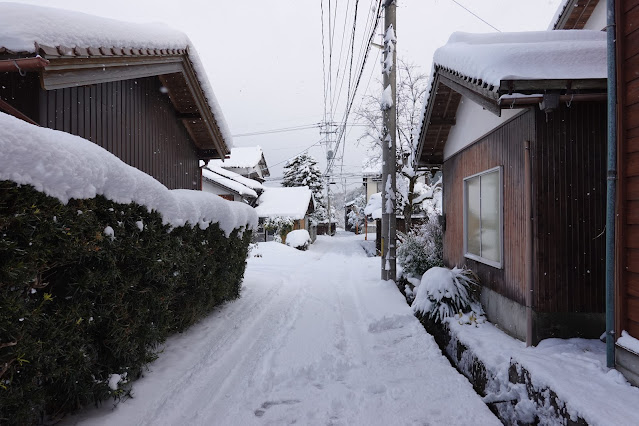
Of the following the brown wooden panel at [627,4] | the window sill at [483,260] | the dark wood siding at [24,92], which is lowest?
the window sill at [483,260]

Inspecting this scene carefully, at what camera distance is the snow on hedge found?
6.85 feet

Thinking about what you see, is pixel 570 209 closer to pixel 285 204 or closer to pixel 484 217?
pixel 484 217

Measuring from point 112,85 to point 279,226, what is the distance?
18.5 meters

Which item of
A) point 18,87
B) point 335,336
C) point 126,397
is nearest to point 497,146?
point 335,336

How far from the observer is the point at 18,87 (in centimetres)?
456

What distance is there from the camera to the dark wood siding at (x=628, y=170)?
119 inches

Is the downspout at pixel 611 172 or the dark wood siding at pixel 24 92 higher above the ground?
the dark wood siding at pixel 24 92

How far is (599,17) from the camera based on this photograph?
24.6 feet

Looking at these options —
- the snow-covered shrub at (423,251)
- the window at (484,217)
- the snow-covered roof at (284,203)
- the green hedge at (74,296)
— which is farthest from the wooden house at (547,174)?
the snow-covered roof at (284,203)

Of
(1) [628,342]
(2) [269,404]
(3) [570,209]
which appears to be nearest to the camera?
(1) [628,342]

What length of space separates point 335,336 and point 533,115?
4.00 metres

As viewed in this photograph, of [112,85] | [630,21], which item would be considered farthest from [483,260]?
[112,85]

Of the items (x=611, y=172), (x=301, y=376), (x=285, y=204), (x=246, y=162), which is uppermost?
(x=246, y=162)

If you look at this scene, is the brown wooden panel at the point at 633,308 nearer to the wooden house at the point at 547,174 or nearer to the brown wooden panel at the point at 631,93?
the wooden house at the point at 547,174
